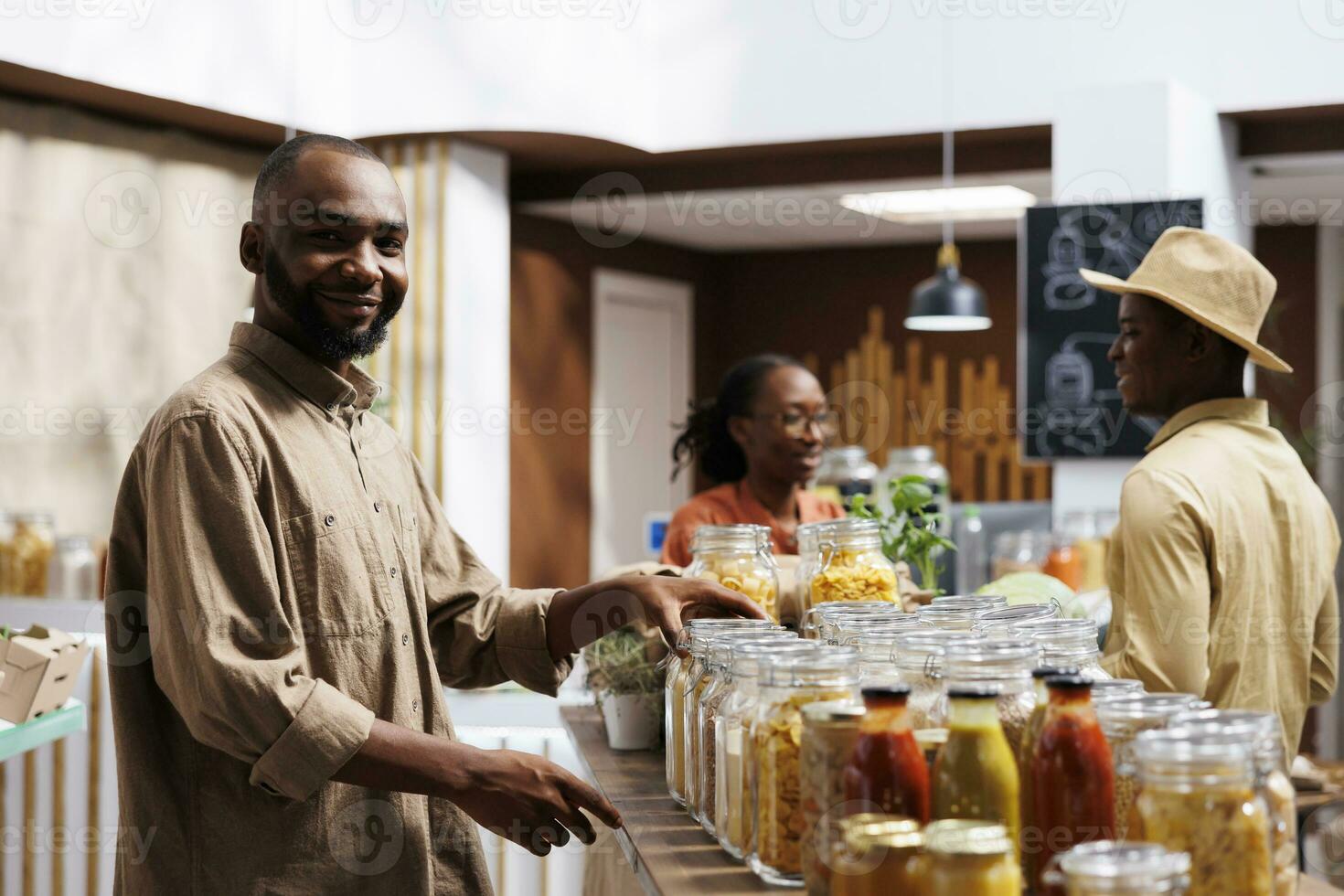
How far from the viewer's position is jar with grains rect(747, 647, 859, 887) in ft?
3.66

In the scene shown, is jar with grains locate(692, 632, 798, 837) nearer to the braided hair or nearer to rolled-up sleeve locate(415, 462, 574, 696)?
rolled-up sleeve locate(415, 462, 574, 696)

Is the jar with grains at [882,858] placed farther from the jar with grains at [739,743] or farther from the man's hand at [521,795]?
the man's hand at [521,795]

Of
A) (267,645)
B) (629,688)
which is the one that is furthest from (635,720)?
(267,645)

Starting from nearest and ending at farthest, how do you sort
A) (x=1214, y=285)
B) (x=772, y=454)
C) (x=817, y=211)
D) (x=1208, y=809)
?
(x=1208, y=809) < (x=1214, y=285) < (x=772, y=454) < (x=817, y=211)

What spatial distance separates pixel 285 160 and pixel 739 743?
2.83 ft

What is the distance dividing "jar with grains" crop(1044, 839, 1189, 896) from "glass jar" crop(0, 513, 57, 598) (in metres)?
4.37

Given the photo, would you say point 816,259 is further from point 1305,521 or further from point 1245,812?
point 1245,812

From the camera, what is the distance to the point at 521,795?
1.38 meters

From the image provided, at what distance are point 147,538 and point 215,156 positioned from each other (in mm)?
4132

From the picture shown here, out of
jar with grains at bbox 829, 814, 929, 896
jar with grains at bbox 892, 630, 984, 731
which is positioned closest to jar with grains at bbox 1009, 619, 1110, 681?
jar with grains at bbox 892, 630, 984, 731

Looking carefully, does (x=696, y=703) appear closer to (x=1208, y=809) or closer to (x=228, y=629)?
(x=228, y=629)

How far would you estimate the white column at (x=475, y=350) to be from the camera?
5555 mm

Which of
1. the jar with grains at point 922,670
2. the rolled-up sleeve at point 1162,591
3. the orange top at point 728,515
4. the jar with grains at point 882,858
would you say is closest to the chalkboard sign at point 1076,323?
the orange top at point 728,515

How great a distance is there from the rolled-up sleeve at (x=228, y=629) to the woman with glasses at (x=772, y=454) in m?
1.56
